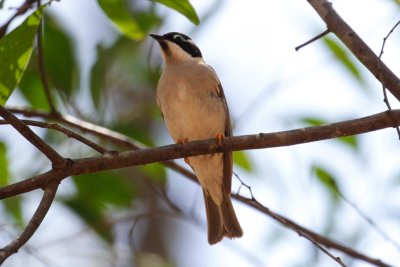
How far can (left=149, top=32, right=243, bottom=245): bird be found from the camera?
543 centimetres

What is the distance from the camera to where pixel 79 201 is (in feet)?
19.4

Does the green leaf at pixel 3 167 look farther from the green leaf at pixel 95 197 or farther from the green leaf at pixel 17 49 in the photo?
the green leaf at pixel 17 49

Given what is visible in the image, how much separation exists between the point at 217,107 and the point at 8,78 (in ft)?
6.13

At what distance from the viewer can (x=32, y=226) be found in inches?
126

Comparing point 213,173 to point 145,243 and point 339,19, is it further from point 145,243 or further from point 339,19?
point 145,243

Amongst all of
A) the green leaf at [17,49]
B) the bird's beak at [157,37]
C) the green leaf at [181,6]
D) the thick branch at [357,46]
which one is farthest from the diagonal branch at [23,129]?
the bird's beak at [157,37]

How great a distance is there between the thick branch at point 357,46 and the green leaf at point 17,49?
5.02 feet

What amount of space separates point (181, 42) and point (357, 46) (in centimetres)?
265

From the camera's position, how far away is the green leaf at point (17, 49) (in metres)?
4.02

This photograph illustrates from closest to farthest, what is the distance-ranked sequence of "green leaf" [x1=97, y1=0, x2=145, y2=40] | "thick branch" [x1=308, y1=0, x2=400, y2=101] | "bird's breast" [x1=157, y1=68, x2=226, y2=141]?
"thick branch" [x1=308, y1=0, x2=400, y2=101], "green leaf" [x1=97, y1=0, x2=145, y2=40], "bird's breast" [x1=157, y1=68, x2=226, y2=141]

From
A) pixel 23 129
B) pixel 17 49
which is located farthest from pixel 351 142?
pixel 23 129

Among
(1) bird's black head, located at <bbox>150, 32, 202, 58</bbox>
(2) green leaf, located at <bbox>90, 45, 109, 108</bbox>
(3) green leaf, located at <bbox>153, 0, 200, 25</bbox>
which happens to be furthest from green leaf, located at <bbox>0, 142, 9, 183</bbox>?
(3) green leaf, located at <bbox>153, 0, 200, 25</bbox>

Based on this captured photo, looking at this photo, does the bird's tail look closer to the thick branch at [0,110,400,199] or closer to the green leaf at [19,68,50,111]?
the green leaf at [19,68,50,111]

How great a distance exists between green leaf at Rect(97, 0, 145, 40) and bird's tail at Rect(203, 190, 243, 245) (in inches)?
57.4
